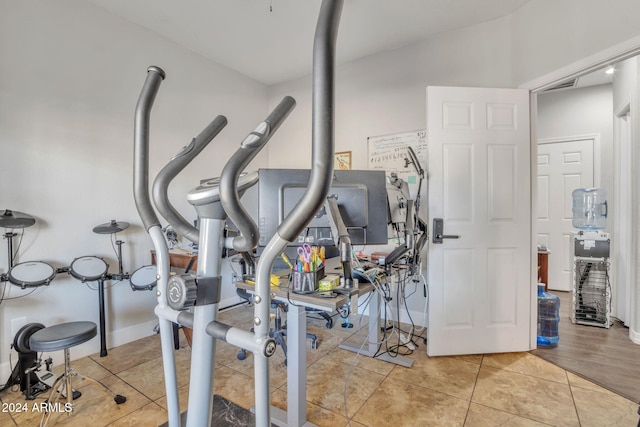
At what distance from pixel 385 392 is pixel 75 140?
2.93m

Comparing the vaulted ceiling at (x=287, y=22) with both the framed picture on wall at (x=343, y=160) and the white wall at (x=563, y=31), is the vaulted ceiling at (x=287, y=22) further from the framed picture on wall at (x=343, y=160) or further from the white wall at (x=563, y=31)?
the framed picture on wall at (x=343, y=160)

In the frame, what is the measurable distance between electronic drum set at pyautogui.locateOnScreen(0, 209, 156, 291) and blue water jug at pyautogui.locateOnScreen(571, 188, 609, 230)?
480 centimetres

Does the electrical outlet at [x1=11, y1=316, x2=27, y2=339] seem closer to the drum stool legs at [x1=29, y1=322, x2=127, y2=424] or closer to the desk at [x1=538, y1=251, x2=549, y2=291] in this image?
the drum stool legs at [x1=29, y1=322, x2=127, y2=424]

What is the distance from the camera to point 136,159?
2.98ft

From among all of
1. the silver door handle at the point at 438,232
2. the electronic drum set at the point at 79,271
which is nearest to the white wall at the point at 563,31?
the silver door handle at the point at 438,232

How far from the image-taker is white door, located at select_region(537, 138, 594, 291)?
4.23m

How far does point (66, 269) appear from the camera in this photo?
227 cm

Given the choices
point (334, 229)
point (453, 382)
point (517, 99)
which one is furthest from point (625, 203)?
point (334, 229)

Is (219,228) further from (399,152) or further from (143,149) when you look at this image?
(399,152)

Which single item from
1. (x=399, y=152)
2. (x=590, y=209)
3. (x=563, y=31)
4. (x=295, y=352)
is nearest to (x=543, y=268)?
(x=590, y=209)

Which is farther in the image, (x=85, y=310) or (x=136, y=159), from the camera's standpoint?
(x=85, y=310)

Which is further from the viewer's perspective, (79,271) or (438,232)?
(438,232)

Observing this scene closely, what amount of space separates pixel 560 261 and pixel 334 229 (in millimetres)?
4492

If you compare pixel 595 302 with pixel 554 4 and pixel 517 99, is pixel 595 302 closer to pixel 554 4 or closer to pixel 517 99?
pixel 517 99
